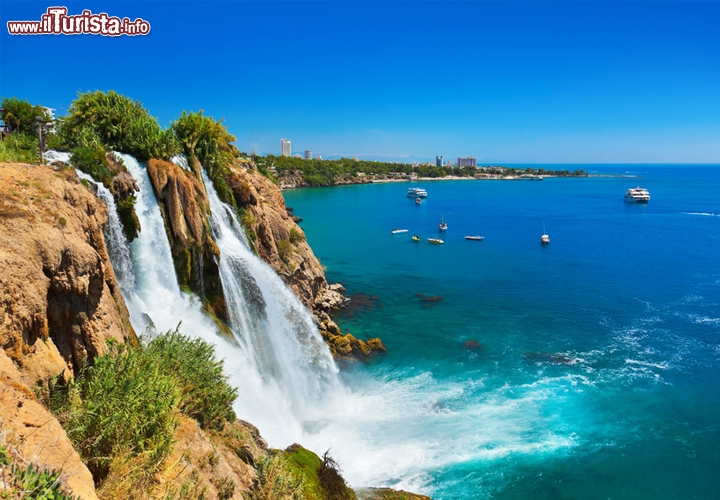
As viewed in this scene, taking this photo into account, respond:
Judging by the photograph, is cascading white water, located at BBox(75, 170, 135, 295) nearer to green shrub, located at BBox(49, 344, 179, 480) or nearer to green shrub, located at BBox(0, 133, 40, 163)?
green shrub, located at BBox(0, 133, 40, 163)

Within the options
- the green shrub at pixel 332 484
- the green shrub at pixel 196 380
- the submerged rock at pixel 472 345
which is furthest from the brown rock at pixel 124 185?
the submerged rock at pixel 472 345

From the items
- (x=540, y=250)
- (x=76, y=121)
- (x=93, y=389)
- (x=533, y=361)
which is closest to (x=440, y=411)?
(x=533, y=361)

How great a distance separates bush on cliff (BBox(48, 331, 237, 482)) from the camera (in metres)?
7.44

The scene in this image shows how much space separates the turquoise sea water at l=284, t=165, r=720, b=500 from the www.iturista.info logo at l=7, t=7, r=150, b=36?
61.2 feet

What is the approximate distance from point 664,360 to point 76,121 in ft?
109

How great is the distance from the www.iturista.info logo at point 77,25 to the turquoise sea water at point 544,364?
1864cm

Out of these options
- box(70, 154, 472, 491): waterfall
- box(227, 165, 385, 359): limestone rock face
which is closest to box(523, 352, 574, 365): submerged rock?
box(70, 154, 472, 491): waterfall

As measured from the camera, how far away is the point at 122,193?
18.0 m

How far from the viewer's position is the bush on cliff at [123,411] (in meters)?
7.44

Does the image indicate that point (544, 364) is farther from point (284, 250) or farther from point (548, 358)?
point (284, 250)

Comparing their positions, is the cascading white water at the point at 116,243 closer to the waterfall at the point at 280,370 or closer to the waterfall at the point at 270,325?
the waterfall at the point at 280,370

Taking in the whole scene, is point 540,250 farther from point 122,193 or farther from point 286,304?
point 122,193

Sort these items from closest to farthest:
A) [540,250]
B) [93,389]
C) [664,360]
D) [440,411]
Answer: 1. [93,389]
2. [440,411]
3. [664,360]
4. [540,250]

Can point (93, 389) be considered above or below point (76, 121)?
below
